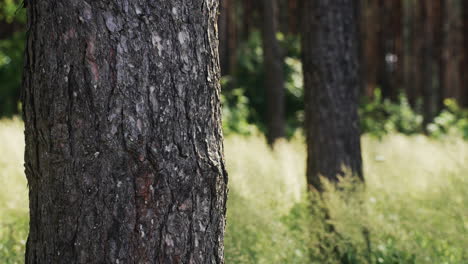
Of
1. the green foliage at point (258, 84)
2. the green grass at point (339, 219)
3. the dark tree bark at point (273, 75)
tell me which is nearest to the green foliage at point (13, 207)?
the green grass at point (339, 219)

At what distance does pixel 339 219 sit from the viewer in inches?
153

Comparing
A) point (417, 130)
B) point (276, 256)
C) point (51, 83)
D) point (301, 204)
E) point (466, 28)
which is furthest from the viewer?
point (466, 28)

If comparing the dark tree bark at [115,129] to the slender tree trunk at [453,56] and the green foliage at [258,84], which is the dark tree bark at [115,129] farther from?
the slender tree trunk at [453,56]

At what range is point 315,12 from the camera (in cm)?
476

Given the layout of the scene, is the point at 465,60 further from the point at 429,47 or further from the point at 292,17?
the point at 292,17

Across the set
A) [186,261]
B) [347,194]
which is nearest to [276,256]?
[347,194]

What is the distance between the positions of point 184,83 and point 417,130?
13786 mm

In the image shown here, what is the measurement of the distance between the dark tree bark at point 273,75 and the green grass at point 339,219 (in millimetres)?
4834

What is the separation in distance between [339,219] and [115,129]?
223 cm

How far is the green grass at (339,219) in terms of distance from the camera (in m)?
3.77

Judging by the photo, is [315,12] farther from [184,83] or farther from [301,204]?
[184,83]

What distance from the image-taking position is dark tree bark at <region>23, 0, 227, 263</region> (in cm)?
203

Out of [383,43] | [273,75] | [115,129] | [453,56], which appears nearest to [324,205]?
[115,129]

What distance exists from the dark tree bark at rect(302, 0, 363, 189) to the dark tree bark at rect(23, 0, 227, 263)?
271cm
